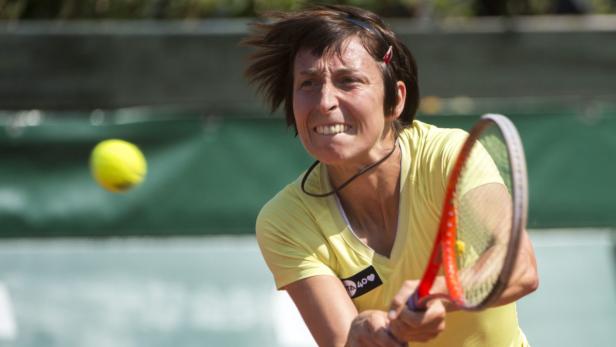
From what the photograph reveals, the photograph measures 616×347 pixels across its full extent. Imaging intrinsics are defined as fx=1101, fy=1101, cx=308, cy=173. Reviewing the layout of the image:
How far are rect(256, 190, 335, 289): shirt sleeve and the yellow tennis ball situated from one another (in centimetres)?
267

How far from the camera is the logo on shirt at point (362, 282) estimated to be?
293 centimetres

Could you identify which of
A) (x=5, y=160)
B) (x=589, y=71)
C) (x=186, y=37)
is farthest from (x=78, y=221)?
(x=589, y=71)

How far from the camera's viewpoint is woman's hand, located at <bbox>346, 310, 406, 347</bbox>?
8.30 ft

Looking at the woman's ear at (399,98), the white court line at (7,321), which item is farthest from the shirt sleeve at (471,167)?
the white court line at (7,321)

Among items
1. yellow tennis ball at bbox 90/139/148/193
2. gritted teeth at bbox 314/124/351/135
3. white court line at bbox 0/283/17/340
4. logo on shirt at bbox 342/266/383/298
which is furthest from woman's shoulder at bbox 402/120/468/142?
white court line at bbox 0/283/17/340

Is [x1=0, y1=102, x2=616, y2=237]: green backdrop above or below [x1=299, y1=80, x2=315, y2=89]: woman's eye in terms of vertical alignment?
below

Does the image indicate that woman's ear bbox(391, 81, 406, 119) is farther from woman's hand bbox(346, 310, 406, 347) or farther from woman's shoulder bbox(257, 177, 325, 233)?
woman's hand bbox(346, 310, 406, 347)

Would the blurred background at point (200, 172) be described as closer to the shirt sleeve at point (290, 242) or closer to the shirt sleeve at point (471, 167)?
the shirt sleeve at point (290, 242)

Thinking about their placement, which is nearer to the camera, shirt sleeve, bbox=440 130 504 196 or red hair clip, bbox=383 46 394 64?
shirt sleeve, bbox=440 130 504 196

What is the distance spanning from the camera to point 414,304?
2.49 metres

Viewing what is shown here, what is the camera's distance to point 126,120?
602cm

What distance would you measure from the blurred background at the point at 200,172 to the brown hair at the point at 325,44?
2629mm

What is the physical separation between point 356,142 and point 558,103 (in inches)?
138

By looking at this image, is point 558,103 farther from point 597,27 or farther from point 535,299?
point 535,299
